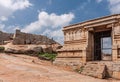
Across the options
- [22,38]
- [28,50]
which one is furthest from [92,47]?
[22,38]

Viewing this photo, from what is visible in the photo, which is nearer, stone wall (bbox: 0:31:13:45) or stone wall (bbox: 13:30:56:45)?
stone wall (bbox: 13:30:56:45)

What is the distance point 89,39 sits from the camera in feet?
60.9

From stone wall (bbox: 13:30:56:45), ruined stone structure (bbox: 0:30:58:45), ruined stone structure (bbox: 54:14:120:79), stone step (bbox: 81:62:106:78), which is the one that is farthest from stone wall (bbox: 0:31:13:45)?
stone step (bbox: 81:62:106:78)

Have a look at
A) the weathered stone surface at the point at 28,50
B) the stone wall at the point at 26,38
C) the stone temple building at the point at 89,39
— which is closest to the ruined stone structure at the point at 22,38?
the stone wall at the point at 26,38

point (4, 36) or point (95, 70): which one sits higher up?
point (4, 36)

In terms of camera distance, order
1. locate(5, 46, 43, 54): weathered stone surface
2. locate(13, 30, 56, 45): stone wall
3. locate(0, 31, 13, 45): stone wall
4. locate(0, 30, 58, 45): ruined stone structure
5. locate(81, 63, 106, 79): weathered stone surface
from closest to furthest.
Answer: locate(81, 63, 106, 79): weathered stone surface, locate(5, 46, 43, 54): weathered stone surface, locate(13, 30, 56, 45): stone wall, locate(0, 30, 58, 45): ruined stone structure, locate(0, 31, 13, 45): stone wall

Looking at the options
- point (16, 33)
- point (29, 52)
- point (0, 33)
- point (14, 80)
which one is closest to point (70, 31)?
point (29, 52)

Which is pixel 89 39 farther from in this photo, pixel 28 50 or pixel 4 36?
pixel 4 36

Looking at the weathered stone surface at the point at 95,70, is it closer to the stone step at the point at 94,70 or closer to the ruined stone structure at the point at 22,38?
the stone step at the point at 94,70

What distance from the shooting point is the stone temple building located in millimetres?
16281

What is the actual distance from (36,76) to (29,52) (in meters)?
12.2

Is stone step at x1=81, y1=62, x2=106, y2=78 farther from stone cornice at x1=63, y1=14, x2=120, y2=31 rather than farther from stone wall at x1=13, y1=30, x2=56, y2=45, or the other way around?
stone wall at x1=13, y1=30, x2=56, y2=45

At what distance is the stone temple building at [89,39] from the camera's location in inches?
641


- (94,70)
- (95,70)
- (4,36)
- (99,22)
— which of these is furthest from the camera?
(4,36)
